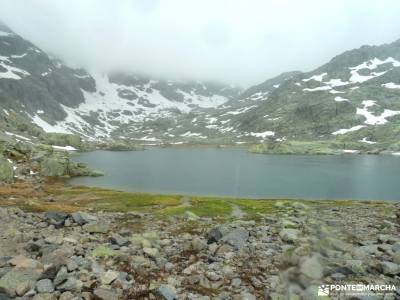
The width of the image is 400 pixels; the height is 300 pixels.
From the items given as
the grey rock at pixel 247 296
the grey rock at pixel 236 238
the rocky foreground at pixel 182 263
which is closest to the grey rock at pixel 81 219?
the rocky foreground at pixel 182 263

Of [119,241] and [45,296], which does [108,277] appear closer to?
[45,296]

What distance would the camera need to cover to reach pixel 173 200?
66.6 m

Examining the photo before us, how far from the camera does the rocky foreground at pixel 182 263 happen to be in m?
18.2

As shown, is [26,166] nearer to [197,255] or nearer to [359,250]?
[197,255]

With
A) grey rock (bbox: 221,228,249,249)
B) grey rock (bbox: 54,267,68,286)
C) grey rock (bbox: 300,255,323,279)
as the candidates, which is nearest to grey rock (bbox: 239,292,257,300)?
grey rock (bbox: 300,255,323,279)

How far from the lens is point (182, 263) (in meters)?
24.2

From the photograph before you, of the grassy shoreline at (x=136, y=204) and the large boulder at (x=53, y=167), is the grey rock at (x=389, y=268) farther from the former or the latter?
the large boulder at (x=53, y=167)

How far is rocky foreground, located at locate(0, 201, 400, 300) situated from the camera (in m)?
18.2

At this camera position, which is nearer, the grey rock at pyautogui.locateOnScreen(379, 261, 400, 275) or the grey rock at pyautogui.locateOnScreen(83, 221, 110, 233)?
the grey rock at pyautogui.locateOnScreen(379, 261, 400, 275)

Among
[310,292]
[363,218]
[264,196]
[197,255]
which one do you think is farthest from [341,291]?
[264,196]

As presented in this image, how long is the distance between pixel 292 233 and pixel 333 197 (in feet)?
182

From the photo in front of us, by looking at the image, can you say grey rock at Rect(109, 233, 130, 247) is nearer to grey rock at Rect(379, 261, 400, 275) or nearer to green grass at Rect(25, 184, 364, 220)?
green grass at Rect(25, 184, 364, 220)

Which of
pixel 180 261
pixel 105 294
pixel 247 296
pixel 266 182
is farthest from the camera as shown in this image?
pixel 266 182

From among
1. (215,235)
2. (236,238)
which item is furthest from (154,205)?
(236,238)
